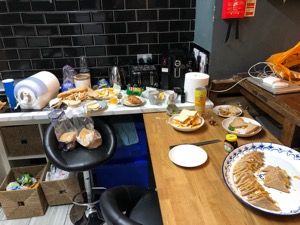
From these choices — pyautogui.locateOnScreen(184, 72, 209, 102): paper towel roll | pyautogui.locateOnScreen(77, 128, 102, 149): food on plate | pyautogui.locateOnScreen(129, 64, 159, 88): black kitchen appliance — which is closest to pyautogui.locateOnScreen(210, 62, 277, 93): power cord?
pyautogui.locateOnScreen(184, 72, 209, 102): paper towel roll

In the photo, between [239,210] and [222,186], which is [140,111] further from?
[239,210]

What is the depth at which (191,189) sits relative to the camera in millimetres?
963

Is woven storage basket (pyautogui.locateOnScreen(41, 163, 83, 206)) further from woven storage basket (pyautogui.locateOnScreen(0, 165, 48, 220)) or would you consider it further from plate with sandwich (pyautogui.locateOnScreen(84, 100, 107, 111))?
plate with sandwich (pyautogui.locateOnScreen(84, 100, 107, 111))

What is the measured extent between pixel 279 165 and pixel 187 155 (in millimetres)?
400

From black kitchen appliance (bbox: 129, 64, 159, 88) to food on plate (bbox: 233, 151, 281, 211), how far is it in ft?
3.18

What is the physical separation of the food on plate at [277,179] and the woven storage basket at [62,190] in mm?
1292

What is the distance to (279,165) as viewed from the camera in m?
1.07

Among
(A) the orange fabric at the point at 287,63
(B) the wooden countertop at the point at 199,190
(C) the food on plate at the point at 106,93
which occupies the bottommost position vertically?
(B) the wooden countertop at the point at 199,190

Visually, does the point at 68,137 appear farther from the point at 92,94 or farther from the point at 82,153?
the point at 92,94

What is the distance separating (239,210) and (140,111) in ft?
3.03

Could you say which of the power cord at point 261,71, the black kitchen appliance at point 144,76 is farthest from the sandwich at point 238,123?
the black kitchen appliance at point 144,76

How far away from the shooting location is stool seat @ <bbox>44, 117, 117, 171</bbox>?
1.41m

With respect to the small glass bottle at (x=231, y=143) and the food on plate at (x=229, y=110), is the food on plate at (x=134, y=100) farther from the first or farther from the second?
the small glass bottle at (x=231, y=143)

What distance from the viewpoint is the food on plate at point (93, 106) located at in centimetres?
158
